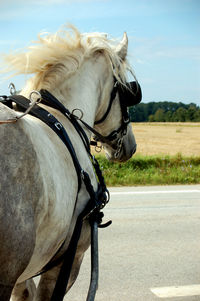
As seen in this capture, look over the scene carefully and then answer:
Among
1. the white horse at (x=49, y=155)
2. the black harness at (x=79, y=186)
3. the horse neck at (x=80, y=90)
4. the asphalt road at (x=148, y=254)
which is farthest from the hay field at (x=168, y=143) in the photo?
the black harness at (x=79, y=186)

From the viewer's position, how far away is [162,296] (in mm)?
3514

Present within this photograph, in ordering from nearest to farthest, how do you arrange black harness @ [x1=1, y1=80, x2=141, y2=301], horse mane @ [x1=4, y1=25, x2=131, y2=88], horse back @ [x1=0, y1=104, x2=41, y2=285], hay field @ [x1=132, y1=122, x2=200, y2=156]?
horse back @ [x1=0, y1=104, x2=41, y2=285] < black harness @ [x1=1, y1=80, x2=141, y2=301] < horse mane @ [x1=4, y1=25, x2=131, y2=88] < hay field @ [x1=132, y1=122, x2=200, y2=156]

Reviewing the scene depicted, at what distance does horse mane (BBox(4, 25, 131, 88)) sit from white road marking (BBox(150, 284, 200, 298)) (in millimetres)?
1887

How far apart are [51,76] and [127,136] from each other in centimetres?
101

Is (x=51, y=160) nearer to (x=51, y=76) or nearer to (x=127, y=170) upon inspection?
(x=51, y=76)

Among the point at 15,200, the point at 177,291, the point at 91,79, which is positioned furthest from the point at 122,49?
the point at 177,291

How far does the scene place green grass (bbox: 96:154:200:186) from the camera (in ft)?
28.2

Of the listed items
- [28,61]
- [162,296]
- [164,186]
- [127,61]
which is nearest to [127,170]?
[164,186]

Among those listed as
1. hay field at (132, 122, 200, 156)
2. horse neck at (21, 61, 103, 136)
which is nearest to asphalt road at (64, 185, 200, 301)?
horse neck at (21, 61, 103, 136)

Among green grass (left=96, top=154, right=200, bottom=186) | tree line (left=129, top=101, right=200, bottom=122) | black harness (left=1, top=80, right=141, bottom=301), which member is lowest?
tree line (left=129, top=101, right=200, bottom=122)

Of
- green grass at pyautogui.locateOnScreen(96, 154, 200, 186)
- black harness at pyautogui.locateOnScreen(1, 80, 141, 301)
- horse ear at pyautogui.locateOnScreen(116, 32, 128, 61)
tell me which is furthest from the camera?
green grass at pyautogui.locateOnScreen(96, 154, 200, 186)

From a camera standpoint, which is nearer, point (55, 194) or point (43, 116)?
point (55, 194)

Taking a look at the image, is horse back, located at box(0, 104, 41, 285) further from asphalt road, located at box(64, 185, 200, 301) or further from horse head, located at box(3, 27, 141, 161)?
asphalt road, located at box(64, 185, 200, 301)

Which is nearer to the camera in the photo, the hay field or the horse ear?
the horse ear
